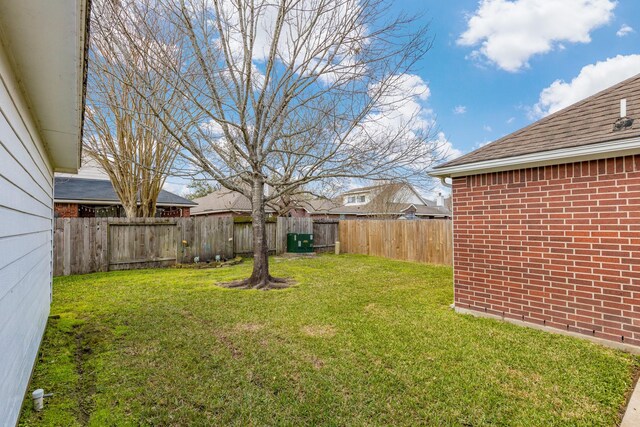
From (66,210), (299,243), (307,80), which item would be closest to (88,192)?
(66,210)

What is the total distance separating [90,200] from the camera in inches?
519

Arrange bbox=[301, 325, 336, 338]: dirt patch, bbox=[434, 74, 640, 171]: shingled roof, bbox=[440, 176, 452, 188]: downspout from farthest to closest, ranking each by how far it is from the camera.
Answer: bbox=[440, 176, 452, 188]: downspout, bbox=[301, 325, 336, 338]: dirt patch, bbox=[434, 74, 640, 171]: shingled roof

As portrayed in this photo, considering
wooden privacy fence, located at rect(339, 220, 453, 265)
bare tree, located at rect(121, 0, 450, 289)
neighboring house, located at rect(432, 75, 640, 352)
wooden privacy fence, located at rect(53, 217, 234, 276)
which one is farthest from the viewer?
wooden privacy fence, located at rect(339, 220, 453, 265)

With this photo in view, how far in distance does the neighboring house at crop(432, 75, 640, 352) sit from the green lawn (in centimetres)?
41

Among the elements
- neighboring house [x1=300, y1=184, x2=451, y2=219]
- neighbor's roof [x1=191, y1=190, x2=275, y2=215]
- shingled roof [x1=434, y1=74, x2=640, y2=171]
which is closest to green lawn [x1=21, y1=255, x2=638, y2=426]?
shingled roof [x1=434, y1=74, x2=640, y2=171]

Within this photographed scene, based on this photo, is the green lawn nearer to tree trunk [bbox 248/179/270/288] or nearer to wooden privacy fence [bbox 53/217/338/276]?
tree trunk [bbox 248/179/270/288]

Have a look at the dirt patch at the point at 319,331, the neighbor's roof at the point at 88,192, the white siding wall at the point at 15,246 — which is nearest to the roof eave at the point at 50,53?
the white siding wall at the point at 15,246

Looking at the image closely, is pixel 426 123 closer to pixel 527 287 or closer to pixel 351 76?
pixel 351 76

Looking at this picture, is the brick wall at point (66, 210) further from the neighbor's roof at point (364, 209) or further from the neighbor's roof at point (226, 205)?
the neighbor's roof at point (364, 209)

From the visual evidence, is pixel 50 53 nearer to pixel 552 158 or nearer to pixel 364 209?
pixel 552 158

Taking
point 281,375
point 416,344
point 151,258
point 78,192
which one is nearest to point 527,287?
point 416,344

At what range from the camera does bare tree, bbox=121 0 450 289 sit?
601 centimetres

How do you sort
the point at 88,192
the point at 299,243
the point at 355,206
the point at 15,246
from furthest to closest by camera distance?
the point at 355,206 < the point at 88,192 < the point at 299,243 < the point at 15,246

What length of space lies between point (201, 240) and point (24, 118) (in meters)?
8.20
